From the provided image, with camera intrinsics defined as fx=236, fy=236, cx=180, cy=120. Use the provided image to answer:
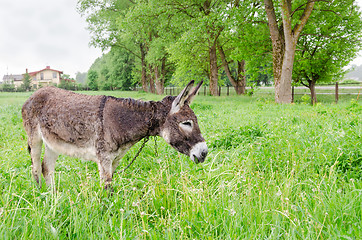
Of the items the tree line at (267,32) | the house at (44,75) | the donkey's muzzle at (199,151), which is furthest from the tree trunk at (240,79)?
the house at (44,75)

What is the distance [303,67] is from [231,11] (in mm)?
9933

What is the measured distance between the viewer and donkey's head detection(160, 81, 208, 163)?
2.84 metres

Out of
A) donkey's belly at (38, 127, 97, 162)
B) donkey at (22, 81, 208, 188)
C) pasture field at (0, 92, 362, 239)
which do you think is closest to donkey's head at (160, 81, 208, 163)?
donkey at (22, 81, 208, 188)

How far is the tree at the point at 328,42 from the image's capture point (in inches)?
727

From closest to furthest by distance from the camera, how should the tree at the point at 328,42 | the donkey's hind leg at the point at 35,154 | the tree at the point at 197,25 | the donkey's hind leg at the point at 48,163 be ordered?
the donkey's hind leg at the point at 35,154
the donkey's hind leg at the point at 48,163
the tree at the point at 197,25
the tree at the point at 328,42

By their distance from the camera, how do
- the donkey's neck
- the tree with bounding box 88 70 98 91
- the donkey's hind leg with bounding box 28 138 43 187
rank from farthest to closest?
the tree with bounding box 88 70 98 91 < the donkey's hind leg with bounding box 28 138 43 187 < the donkey's neck

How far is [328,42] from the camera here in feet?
65.2

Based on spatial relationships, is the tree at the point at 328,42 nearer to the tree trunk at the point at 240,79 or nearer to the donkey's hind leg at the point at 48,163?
the tree trunk at the point at 240,79

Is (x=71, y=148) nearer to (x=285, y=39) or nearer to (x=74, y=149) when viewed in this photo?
(x=74, y=149)

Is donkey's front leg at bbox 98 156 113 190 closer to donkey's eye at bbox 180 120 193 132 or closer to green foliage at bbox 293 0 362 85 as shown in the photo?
donkey's eye at bbox 180 120 193 132

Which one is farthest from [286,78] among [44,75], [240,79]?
[44,75]

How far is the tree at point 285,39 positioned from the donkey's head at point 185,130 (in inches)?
512

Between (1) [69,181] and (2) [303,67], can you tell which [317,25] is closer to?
(2) [303,67]

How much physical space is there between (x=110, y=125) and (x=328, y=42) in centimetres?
2253
